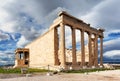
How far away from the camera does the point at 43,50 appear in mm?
55719

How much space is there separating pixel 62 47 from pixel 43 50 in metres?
14.0

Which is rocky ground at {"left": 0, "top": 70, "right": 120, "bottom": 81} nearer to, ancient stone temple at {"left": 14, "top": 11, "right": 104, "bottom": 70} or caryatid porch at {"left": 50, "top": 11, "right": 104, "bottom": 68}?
ancient stone temple at {"left": 14, "top": 11, "right": 104, "bottom": 70}

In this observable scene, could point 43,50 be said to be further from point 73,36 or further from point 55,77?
point 55,77

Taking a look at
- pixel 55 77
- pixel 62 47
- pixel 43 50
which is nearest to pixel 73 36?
pixel 62 47

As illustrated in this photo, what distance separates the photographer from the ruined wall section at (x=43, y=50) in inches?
1976

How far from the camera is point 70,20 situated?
149ft

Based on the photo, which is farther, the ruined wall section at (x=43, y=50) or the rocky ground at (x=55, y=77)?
the ruined wall section at (x=43, y=50)

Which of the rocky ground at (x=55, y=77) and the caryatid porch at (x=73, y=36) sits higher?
the caryatid porch at (x=73, y=36)

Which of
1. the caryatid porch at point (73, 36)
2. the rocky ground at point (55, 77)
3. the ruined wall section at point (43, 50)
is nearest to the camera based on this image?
the rocky ground at point (55, 77)

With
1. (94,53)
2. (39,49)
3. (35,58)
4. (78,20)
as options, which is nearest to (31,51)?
(35,58)

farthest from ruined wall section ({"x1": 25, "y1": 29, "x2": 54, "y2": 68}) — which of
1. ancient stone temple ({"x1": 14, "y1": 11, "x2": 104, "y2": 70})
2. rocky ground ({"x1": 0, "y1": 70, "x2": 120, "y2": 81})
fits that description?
rocky ground ({"x1": 0, "y1": 70, "x2": 120, "y2": 81})

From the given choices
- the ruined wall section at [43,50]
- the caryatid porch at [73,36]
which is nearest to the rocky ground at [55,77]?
the caryatid porch at [73,36]

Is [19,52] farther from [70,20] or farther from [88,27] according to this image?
[70,20]

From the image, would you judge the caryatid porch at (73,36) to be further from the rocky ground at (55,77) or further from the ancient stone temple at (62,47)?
the rocky ground at (55,77)
